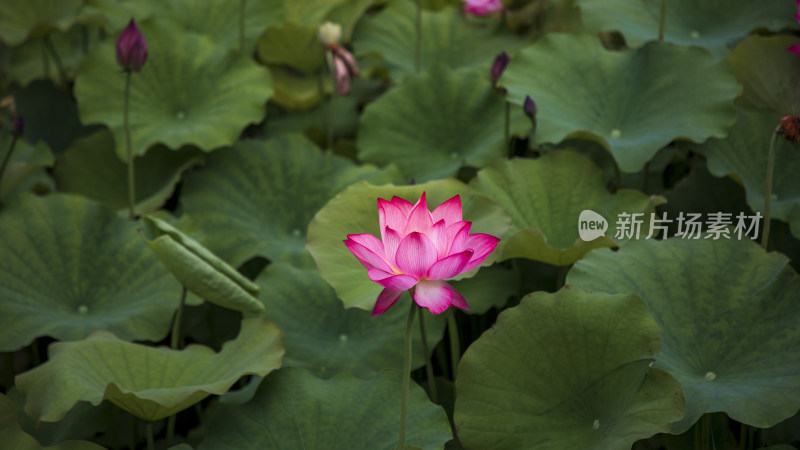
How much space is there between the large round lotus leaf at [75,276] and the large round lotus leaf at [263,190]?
19 cm

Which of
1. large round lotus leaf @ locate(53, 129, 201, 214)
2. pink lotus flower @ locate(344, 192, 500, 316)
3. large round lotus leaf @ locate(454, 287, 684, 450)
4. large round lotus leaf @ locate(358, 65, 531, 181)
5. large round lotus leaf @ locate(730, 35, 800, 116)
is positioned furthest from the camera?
large round lotus leaf @ locate(53, 129, 201, 214)

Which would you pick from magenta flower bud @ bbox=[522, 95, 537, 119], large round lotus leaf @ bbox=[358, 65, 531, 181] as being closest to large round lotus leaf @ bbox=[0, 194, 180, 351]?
large round lotus leaf @ bbox=[358, 65, 531, 181]

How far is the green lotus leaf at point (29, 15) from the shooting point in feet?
8.11

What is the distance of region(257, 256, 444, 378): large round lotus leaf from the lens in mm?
1551

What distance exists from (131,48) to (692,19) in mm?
1495

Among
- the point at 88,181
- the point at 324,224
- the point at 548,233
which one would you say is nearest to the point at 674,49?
the point at 548,233

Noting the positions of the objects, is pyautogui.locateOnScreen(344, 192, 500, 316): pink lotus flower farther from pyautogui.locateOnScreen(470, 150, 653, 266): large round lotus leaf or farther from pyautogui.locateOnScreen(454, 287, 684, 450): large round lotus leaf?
pyautogui.locateOnScreen(470, 150, 653, 266): large round lotus leaf

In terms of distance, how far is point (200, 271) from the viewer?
54.3 inches

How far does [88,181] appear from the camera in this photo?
226cm

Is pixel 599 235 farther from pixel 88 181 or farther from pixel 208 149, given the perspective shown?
pixel 88 181

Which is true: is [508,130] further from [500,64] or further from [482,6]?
[482,6]

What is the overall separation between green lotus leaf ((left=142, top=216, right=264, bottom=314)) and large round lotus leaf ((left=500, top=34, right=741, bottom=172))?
29.4 inches

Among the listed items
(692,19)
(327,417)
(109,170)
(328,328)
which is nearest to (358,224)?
(328,328)

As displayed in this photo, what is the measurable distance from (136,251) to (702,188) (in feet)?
4.43
